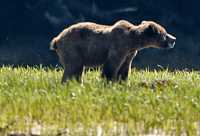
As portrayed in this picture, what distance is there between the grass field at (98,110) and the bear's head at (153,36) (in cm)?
141

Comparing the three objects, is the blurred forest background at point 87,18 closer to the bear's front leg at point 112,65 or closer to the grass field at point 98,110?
the bear's front leg at point 112,65

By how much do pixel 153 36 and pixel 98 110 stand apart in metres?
2.60

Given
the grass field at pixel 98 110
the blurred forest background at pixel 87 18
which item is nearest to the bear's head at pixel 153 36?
the grass field at pixel 98 110

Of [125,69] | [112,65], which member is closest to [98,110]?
[112,65]

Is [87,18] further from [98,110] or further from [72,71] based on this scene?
[98,110]

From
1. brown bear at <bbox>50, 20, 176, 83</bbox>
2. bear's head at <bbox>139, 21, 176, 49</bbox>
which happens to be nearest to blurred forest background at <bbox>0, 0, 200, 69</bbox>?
bear's head at <bbox>139, 21, 176, 49</bbox>

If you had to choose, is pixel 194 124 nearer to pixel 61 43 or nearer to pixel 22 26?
pixel 61 43

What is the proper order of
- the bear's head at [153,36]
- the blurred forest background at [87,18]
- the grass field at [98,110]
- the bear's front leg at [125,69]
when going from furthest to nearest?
the blurred forest background at [87,18]
the bear's head at [153,36]
the bear's front leg at [125,69]
the grass field at [98,110]

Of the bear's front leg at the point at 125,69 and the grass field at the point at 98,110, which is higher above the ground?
the bear's front leg at the point at 125,69

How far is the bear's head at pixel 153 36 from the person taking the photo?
8562mm

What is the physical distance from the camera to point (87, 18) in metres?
16.4

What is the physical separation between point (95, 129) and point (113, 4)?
1107cm

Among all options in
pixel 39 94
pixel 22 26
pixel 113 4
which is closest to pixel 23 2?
pixel 22 26

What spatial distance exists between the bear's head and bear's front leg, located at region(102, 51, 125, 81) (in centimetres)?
47
